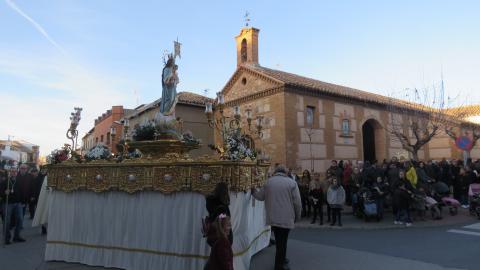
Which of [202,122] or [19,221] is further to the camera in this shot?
[202,122]

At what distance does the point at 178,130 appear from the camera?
6914 millimetres

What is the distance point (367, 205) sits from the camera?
10.8m

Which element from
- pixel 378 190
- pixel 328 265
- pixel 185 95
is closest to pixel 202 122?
pixel 185 95

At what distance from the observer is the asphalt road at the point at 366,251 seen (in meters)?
6.05

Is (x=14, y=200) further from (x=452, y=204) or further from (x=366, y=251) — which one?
(x=452, y=204)

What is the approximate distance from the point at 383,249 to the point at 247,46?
58.9ft

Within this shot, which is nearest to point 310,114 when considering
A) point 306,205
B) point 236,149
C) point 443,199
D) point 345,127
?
point 345,127

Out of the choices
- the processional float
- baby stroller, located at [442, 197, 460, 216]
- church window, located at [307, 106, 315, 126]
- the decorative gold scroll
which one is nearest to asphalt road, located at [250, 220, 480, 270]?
the processional float

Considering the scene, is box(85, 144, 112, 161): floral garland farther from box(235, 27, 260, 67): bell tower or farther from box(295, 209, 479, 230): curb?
box(235, 27, 260, 67): bell tower

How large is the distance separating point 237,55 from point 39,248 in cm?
1785

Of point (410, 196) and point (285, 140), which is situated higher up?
point (285, 140)

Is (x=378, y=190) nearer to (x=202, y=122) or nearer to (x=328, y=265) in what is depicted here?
(x=328, y=265)

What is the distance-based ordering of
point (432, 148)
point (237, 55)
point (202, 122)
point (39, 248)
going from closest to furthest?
point (39, 248), point (237, 55), point (202, 122), point (432, 148)

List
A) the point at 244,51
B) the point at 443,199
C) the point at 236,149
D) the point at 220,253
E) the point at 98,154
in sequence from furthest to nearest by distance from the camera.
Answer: the point at 244,51 → the point at 443,199 → the point at 98,154 → the point at 236,149 → the point at 220,253
